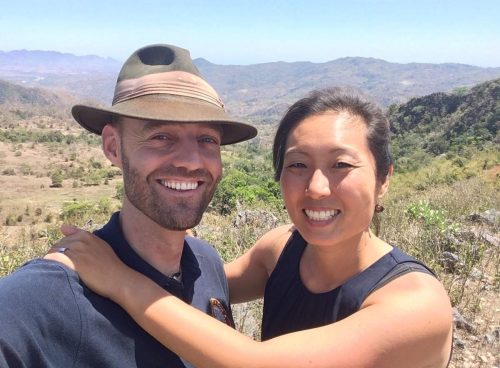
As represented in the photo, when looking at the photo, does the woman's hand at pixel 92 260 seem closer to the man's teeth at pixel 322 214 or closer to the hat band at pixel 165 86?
the hat band at pixel 165 86

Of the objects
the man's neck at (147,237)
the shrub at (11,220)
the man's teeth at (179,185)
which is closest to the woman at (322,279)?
the man's neck at (147,237)

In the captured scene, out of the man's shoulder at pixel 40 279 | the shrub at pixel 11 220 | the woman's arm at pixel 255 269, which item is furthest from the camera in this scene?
the shrub at pixel 11 220

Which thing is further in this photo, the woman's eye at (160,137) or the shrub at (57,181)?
the shrub at (57,181)

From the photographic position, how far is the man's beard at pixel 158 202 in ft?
5.50

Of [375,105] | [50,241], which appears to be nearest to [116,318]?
[375,105]

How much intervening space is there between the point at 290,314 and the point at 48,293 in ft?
3.61

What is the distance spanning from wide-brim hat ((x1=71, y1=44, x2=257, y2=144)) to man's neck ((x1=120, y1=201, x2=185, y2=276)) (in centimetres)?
37

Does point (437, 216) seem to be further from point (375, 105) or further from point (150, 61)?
point (150, 61)

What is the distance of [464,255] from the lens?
4980 mm

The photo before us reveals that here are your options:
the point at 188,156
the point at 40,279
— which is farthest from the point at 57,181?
the point at 40,279

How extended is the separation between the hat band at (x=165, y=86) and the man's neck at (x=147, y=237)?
16.2 inches

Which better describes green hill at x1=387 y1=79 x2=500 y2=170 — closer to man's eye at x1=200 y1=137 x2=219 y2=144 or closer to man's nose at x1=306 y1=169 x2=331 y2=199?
man's nose at x1=306 y1=169 x2=331 y2=199

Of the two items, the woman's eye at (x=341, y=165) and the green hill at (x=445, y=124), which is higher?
the woman's eye at (x=341, y=165)

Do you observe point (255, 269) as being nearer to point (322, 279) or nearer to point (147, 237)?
point (322, 279)
